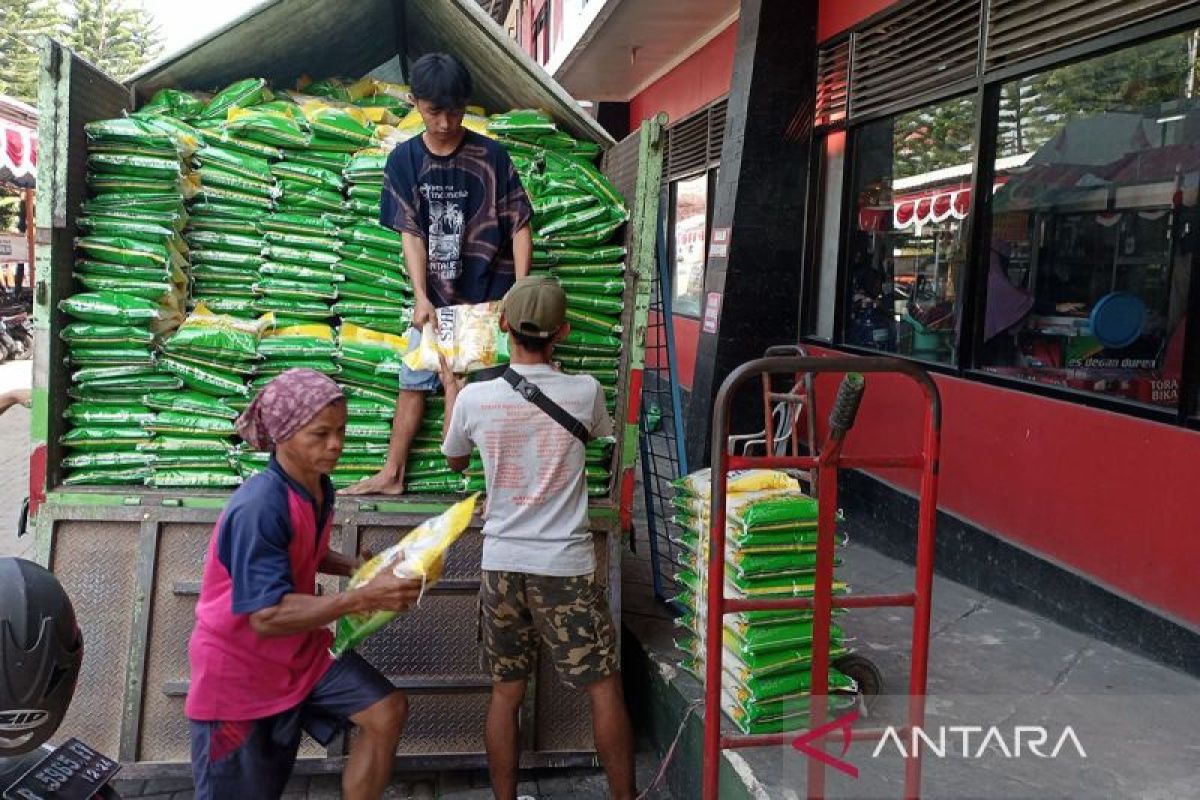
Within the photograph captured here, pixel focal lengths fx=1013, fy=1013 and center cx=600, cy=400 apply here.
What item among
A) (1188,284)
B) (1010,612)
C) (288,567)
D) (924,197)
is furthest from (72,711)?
(924,197)

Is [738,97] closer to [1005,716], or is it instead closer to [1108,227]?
[1108,227]

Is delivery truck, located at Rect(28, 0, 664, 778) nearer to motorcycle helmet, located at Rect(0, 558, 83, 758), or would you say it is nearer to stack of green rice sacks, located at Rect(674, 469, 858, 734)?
stack of green rice sacks, located at Rect(674, 469, 858, 734)

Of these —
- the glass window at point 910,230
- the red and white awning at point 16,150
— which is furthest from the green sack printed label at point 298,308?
the red and white awning at point 16,150

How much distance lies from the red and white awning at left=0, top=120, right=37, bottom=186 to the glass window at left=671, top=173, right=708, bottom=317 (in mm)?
8755

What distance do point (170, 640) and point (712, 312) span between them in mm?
4586

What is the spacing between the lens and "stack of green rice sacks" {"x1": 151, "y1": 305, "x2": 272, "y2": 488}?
394 centimetres

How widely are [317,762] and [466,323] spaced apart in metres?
1.73

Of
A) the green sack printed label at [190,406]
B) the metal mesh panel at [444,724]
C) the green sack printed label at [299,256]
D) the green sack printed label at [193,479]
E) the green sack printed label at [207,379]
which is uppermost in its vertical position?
the green sack printed label at [299,256]

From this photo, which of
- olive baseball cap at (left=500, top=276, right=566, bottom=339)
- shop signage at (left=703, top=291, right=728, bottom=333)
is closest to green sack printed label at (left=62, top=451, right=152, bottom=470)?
olive baseball cap at (left=500, top=276, right=566, bottom=339)

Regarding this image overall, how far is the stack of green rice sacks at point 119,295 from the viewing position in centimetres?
386

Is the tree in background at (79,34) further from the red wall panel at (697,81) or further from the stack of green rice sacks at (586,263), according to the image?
the stack of green rice sacks at (586,263)

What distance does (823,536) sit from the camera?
2.54 metres

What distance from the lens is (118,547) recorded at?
3.83m

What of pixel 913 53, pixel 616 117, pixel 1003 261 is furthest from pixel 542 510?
pixel 616 117
